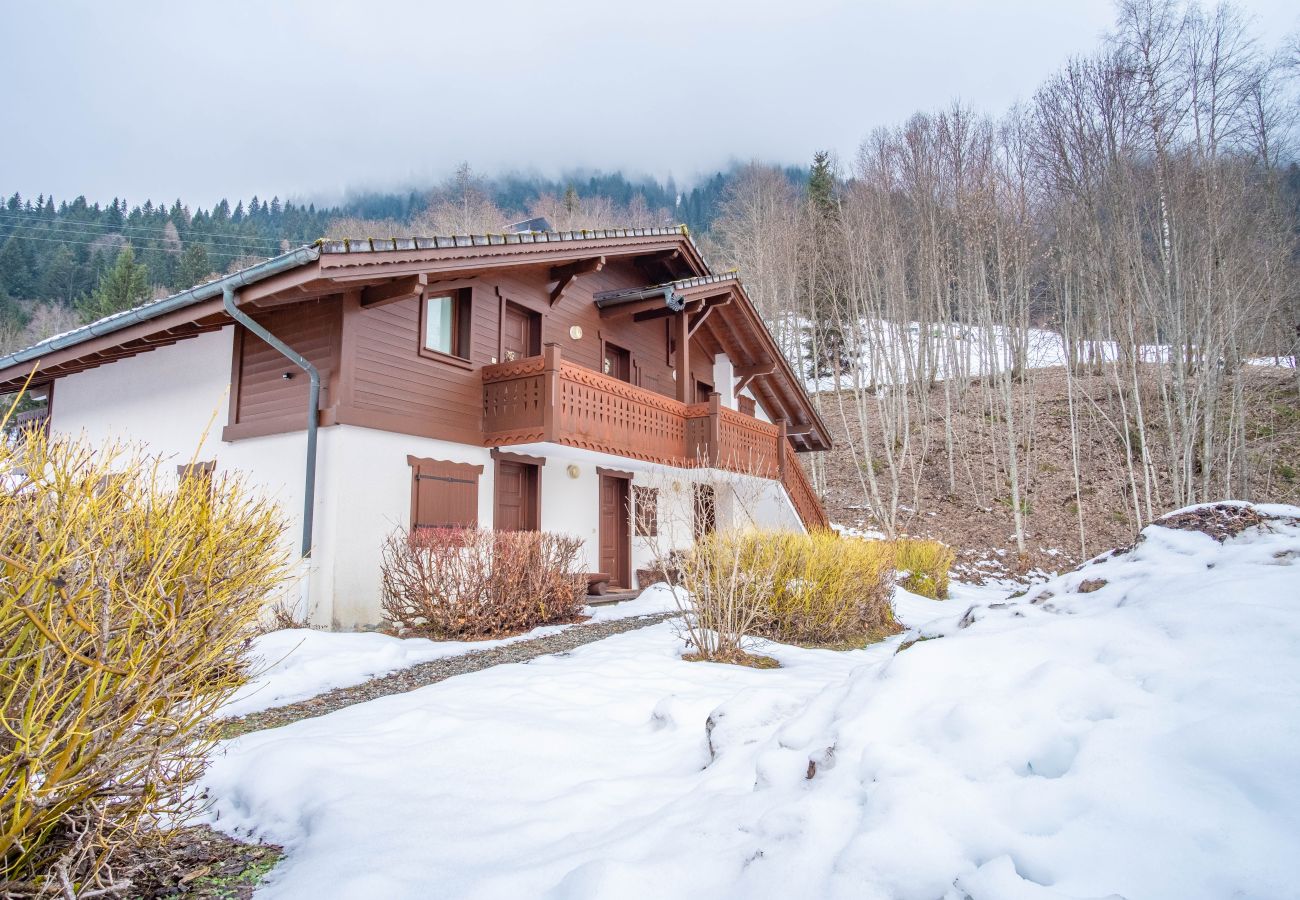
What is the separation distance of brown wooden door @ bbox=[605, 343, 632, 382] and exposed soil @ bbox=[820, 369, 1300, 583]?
1000cm

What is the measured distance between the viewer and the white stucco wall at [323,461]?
8.67 meters

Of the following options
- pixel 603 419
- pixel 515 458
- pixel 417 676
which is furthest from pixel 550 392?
pixel 417 676

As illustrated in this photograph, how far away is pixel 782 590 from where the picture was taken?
310 inches

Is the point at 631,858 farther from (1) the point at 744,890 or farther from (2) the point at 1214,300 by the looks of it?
(2) the point at 1214,300

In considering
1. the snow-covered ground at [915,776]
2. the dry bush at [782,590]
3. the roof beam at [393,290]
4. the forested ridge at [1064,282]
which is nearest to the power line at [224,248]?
the forested ridge at [1064,282]

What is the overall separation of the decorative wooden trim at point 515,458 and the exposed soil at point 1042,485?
39.5ft

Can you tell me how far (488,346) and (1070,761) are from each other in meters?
10.5

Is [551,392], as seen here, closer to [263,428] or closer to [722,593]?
[263,428]

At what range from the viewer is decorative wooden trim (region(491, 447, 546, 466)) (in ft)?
36.5

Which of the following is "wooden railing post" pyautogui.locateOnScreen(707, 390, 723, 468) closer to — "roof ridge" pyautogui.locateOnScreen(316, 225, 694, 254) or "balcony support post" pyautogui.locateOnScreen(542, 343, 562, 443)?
"roof ridge" pyautogui.locateOnScreen(316, 225, 694, 254)

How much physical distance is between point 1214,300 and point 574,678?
56.7 feet

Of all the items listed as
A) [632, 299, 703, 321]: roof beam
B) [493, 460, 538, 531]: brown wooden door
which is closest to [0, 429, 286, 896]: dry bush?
[493, 460, 538, 531]: brown wooden door

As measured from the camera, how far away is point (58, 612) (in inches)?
82.6

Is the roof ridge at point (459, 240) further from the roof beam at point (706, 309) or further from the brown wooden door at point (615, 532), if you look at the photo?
the brown wooden door at point (615, 532)
